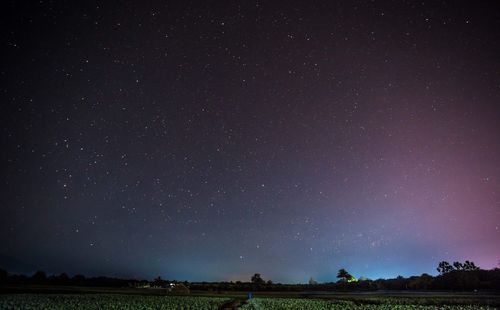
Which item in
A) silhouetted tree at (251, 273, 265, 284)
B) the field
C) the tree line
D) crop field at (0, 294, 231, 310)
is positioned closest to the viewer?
crop field at (0, 294, 231, 310)

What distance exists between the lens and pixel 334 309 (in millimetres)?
38344

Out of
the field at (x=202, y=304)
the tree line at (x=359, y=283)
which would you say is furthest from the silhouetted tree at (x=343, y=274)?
the field at (x=202, y=304)

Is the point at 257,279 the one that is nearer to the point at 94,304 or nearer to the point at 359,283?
the point at 359,283

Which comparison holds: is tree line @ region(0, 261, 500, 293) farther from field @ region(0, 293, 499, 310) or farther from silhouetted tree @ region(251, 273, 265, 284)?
field @ region(0, 293, 499, 310)

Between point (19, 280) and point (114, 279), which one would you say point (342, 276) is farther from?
point (19, 280)

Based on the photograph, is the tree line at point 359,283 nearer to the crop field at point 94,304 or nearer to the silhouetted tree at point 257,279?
the silhouetted tree at point 257,279

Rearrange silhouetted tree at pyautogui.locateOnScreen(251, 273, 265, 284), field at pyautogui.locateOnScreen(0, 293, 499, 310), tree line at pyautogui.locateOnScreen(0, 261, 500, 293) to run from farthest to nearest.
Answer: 1. silhouetted tree at pyautogui.locateOnScreen(251, 273, 265, 284)
2. tree line at pyautogui.locateOnScreen(0, 261, 500, 293)
3. field at pyautogui.locateOnScreen(0, 293, 499, 310)

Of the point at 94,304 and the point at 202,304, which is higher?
the point at 202,304

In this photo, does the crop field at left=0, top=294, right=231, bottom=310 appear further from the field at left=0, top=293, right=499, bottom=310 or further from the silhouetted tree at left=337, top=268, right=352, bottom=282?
the silhouetted tree at left=337, top=268, right=352, bottom=282

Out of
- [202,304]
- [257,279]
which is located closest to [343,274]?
[257,279]

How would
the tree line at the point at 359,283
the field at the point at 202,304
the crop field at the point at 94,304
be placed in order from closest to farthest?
the crop field at the point at 94,304 < the field at the point at 202,304 < the tree line at the point at 359,283

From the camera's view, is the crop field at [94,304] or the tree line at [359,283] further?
the tree line at [359,283]

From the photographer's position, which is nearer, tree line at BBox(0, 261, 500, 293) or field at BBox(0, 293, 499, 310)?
field at BBox(0, 293, 499, 310)

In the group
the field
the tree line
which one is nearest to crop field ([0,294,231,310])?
the field
